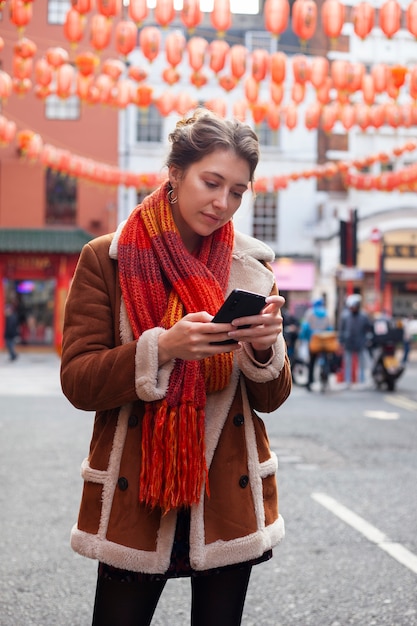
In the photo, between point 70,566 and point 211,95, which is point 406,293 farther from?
point 70,566

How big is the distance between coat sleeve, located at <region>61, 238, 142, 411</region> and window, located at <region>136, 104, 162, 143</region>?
29.6m

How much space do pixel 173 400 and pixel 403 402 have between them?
39.8 feet

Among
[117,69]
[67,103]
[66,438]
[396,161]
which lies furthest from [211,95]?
[66,438]

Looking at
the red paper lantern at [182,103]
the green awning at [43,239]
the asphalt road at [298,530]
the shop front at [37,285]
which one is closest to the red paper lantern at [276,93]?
the red paper lantern at [182,103]

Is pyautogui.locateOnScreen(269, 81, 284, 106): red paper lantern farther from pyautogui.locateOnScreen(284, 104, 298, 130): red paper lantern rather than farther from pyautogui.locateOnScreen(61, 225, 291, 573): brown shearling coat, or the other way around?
pyautogui.locateOnScreen(61, 225, 291, 573): brown shearling coat

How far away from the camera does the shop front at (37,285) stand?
1178 inches

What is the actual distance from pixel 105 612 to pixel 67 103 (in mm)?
30092

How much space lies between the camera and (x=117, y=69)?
45.2 feet

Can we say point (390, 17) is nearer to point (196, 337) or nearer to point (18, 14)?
point (18, 14)

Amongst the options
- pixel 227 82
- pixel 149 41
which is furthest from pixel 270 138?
pixel 149 41

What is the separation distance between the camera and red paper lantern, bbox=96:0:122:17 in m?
9.30

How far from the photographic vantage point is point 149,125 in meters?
31.2

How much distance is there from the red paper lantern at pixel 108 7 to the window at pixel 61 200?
70.9 ft

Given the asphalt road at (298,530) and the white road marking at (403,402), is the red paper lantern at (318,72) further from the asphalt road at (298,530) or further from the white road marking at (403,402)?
the asphalt road at (298,530)
